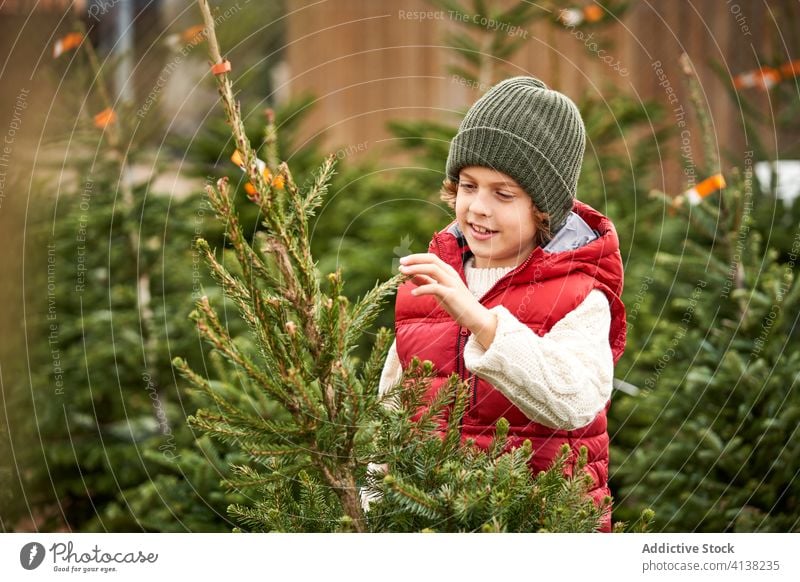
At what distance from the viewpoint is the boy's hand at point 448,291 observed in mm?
1697

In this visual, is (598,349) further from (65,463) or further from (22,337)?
(65,463)

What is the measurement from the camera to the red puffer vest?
1.88 m

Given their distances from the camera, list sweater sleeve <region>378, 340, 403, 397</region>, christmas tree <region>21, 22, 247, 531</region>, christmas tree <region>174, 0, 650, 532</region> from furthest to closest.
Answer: christmas tree <region>21, 22, 247, 531</region>, sweater sleeve <region>378, 340, 403, 397</region>, christmas tree <region>174, 0, 650, 532</region>

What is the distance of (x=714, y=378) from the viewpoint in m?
2.90

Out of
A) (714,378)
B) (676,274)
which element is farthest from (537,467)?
(676,274)

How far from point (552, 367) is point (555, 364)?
0.4 inches

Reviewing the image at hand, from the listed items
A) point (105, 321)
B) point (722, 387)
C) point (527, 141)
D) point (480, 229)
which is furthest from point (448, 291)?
point (105, 321)

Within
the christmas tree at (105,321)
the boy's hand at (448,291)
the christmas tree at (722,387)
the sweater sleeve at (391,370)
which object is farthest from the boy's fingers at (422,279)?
the christmas tree at (105,321)

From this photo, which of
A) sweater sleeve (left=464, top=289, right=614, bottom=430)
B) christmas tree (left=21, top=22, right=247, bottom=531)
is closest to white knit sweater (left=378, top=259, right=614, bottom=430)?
sweater sleeve (left=464, top=289, right=614, bottom=430)

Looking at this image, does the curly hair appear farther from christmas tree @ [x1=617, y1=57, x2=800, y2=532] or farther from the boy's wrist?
christmas tree @ [x1=617, y1=57, x2=800, y2=532]

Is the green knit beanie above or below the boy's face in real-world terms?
above

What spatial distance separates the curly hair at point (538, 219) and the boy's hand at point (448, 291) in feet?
0.81

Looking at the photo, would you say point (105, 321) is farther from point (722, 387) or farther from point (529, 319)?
point (529, 319)

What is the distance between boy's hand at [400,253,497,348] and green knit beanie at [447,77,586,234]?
0.79 ft
